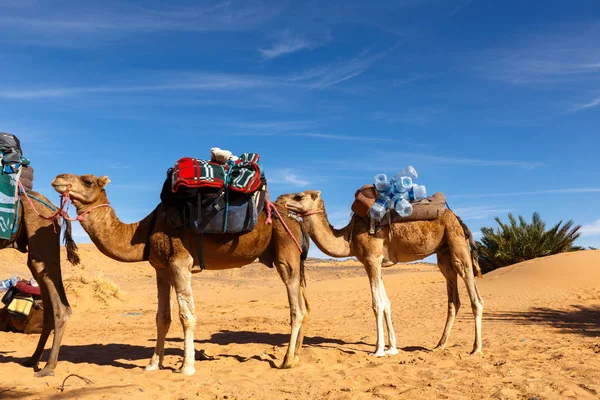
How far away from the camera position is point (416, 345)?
10.5 m

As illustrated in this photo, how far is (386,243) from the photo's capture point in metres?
9.56

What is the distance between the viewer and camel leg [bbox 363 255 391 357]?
897cm

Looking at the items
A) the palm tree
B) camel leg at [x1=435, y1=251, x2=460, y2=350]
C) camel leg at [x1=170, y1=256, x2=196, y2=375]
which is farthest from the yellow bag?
the palm tree

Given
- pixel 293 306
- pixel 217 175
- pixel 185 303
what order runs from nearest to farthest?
pixel 185 303, pixel 217 175, pixel 293 306

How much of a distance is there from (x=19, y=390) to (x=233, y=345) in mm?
4316

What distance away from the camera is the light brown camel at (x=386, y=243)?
911 centimetres

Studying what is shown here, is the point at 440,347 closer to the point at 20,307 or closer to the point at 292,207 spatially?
the point at 292,207

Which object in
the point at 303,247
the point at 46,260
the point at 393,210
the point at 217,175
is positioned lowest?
the point at 46,260

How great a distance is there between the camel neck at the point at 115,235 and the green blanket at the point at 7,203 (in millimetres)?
1084

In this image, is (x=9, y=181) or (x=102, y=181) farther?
(x=9, y=181)

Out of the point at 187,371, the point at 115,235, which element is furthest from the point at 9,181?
the point at 187,371

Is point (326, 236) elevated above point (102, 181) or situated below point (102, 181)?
below

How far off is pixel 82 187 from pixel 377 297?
4789mm

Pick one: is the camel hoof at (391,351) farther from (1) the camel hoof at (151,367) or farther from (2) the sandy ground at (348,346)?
(1) the camel hoof at (151,367)
